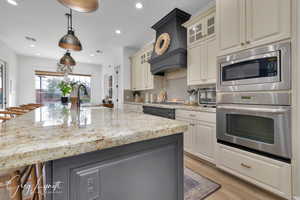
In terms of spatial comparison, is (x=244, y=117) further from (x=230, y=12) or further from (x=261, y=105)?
(x=230, y=12)

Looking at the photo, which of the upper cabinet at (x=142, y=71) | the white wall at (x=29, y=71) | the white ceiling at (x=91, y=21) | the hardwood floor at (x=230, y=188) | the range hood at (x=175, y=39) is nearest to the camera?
the hardwood floor at (x=230, y=188)

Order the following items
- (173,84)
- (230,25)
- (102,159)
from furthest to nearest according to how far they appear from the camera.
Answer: (173,84) < (230,25) < (102,159)

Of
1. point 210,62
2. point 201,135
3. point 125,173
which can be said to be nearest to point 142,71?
point 210,62

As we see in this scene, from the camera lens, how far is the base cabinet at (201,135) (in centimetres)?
A: 201

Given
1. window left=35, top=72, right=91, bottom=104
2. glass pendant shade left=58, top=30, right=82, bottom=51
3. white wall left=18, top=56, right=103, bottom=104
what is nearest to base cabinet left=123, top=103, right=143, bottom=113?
glass pendant shade left=58, top=30, right=82, bottom=51

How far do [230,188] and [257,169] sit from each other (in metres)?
0.38

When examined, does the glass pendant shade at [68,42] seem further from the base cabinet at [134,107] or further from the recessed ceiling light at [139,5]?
the base cabinet at [134,107]

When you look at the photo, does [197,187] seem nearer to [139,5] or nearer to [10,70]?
[139,5]

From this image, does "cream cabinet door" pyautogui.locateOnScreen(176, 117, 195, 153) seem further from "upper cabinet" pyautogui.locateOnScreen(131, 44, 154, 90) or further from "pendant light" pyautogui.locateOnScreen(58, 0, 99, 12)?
"pendant light" pyautogui.locateOnScreen(58, 0, 99, 12)

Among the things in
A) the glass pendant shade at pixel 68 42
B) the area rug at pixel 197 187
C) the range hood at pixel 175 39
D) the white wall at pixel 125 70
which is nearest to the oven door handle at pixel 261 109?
the area rug at pixel 197 187

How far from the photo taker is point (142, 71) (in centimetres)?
426

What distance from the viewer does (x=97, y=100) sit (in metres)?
7.36

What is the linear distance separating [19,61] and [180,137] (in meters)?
7.49

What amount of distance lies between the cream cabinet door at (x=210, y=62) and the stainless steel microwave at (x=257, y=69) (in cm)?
33
